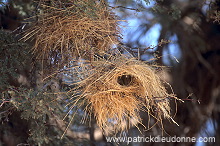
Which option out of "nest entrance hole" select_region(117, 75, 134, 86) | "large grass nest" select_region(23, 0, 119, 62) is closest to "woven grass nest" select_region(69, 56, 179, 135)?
"nest entrance hole" select_region(117, 75, 134, 86)

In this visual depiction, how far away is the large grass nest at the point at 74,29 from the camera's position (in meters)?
1.22

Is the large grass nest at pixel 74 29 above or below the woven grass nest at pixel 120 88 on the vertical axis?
above

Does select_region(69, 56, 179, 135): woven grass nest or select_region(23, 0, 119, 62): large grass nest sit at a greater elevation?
select_region(23, 0, 119, 62): large grass nest

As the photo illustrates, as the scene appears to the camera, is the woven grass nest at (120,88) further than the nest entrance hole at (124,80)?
No

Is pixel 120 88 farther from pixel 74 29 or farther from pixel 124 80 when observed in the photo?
pixel 74 29

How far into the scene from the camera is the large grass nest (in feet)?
4.00

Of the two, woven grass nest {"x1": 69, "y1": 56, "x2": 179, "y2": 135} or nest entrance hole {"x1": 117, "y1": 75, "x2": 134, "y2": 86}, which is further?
nest entrance hole {"x1": 117, "y1": 75, "x2": 134, "y2": 86}

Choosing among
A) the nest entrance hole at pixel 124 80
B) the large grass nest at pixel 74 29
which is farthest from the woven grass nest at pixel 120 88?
the large grass nest at pixel 74 29

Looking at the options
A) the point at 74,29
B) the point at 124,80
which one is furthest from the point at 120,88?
the point at 74,29

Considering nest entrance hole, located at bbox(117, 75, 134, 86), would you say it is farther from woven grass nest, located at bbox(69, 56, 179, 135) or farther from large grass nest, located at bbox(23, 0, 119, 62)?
large grass nest, located at bbox(23, 0, 119, 62)

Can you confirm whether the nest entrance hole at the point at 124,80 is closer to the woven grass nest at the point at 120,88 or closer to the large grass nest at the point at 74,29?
the woven grass nest at the point at 120,88

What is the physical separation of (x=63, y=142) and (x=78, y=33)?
98cm

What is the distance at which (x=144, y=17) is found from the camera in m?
2.37

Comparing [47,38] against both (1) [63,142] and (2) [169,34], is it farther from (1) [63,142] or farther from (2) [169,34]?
(2) [169,34]
